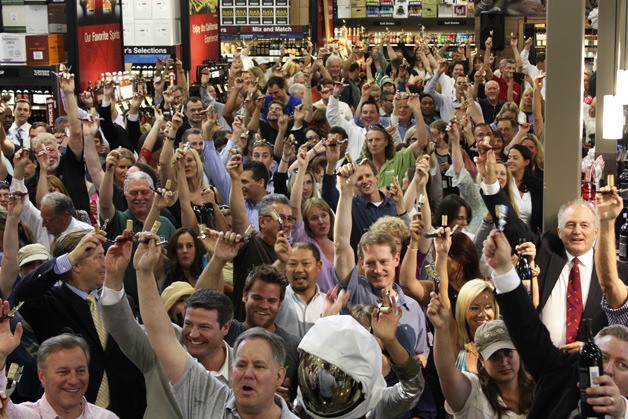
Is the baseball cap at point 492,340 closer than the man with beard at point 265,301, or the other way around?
the baseball cap at point 492,340

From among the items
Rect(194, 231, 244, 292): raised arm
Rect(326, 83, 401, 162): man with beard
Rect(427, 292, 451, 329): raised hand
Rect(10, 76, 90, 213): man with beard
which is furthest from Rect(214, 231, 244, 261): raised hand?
Rect(326, 83, 401, 162): man with beard

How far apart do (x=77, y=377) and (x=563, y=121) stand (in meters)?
3.25

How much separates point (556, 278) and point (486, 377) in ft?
3.75

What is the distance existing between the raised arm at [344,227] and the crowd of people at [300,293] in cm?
1

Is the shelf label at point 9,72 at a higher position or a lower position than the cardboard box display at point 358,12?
lower

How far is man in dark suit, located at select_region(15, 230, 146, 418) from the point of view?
15.7 feet

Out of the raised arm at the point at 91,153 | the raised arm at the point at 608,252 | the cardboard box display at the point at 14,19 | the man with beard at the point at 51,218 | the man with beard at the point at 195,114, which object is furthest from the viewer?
the cardboard box display at the point at 14,19

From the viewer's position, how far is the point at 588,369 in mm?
3660

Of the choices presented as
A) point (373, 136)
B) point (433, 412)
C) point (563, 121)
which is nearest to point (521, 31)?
Answer: point (373, 136)

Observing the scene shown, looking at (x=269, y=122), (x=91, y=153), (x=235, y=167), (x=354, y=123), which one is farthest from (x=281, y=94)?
(x=235, y=167)

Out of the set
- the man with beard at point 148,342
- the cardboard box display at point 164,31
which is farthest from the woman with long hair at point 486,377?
the cardboard box display at point 164,31

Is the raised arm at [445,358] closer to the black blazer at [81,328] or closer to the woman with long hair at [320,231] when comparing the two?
the black blazer at [81,328]

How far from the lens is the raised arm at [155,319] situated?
392 cm

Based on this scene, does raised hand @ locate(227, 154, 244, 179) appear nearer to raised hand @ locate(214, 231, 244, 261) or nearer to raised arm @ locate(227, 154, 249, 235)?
raised arm @ locate(227, 154, 249, 235)
